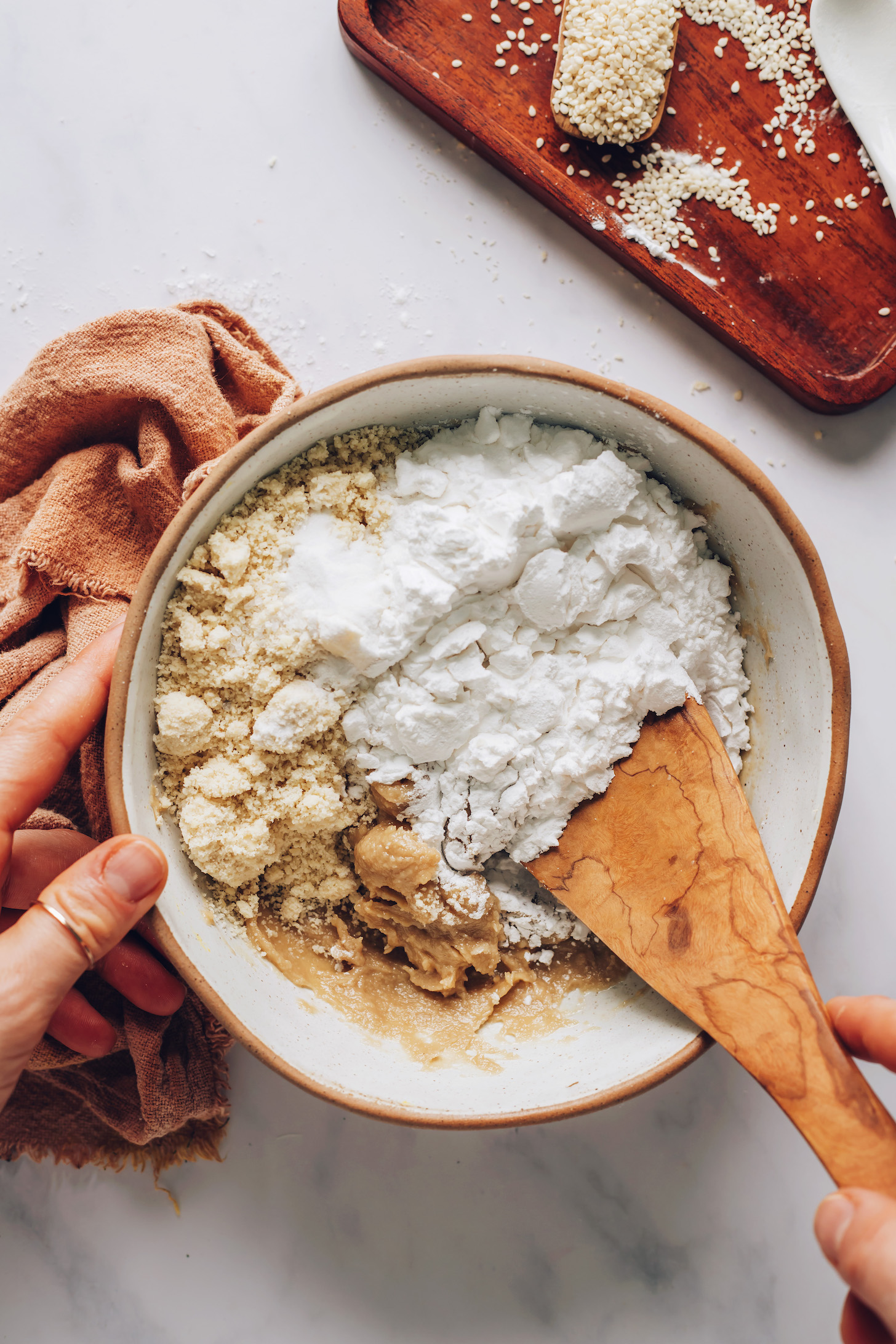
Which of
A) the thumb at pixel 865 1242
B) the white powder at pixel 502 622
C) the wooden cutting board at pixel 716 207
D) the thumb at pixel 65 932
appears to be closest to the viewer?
the thumb at pixel 865 1242

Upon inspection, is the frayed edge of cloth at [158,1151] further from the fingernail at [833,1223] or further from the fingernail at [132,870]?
the fingernail at [833,1223]

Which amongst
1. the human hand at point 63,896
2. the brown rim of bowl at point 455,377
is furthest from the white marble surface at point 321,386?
the brown rim of bowl at point 455,377

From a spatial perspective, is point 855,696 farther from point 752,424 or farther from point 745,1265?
point 745,1265

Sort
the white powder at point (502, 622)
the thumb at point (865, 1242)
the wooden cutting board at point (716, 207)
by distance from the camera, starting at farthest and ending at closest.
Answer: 1. the wooden cutting board at point (716, 207)
2. the white powder at point (502, 622)
3. the thumb at point (865, 1242)

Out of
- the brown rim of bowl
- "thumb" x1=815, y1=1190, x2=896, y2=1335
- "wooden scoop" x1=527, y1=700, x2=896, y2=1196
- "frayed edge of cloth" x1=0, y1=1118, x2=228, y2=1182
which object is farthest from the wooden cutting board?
"frayed edge of cloth" x1=0, y1=1118, x2=228, y2=1182

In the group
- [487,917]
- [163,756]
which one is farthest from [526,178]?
[487,917]

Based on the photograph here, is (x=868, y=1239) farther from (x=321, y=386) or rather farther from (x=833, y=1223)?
(x=321, y=386)

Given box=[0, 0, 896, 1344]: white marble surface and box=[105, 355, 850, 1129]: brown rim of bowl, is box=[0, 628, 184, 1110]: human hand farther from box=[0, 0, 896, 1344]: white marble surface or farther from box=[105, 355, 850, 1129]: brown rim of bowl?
box=[0, 0, 896, 1344]: white marble surface
